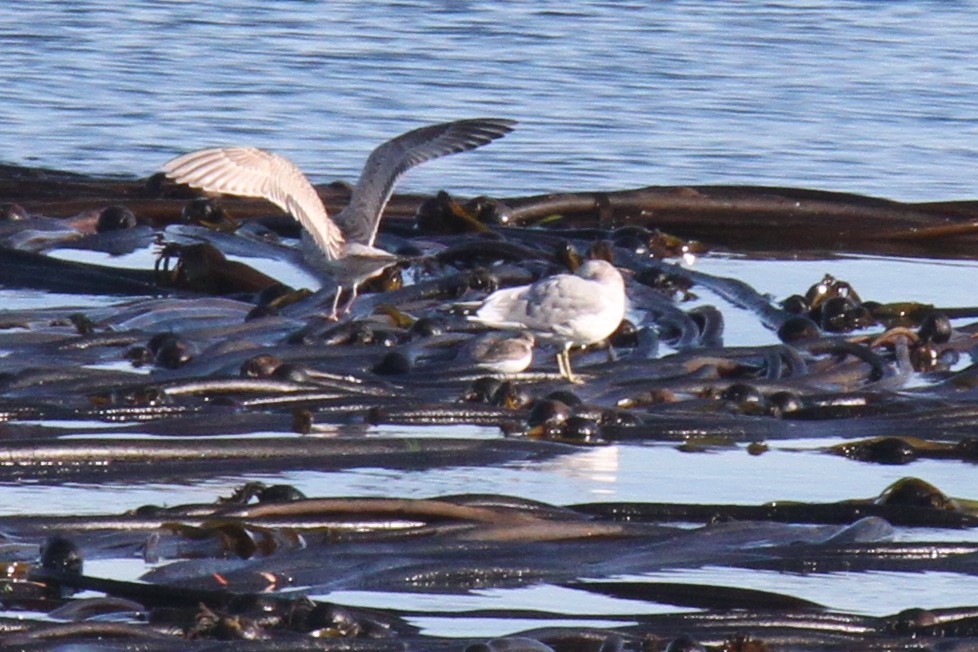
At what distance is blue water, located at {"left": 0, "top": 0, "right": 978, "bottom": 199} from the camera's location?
35.5ft

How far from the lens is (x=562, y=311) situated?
595cm

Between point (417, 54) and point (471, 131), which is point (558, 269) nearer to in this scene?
point (471, 131)

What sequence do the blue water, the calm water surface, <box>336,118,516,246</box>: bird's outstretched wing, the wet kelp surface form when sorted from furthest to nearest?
1. the blue water
2. the calm water surface
3. <box>336,118,516,246</box>: bird's outstretched wing
4. the wet kelp surface

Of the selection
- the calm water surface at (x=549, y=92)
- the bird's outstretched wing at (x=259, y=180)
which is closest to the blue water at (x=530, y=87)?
the calm water surface at (x=549, y=92)

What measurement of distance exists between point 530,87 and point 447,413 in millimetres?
8068

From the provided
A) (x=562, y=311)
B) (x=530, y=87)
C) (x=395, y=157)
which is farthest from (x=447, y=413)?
(x=530, y=87)

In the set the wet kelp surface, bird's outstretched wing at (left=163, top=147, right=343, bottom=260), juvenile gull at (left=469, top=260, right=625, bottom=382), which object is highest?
bird's outstretched wing at (left=163, top=147, right=343, bottom=260)

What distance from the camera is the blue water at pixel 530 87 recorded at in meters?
10.8

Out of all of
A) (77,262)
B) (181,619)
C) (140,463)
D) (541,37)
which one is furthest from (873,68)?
(181,619)

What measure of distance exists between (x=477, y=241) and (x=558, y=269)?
1.19 ft

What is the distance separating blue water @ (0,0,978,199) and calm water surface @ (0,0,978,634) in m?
0.03

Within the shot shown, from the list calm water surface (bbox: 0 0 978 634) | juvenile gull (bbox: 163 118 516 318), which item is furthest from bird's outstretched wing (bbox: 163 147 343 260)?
calm water surface (bbox: 0 0 978 634)

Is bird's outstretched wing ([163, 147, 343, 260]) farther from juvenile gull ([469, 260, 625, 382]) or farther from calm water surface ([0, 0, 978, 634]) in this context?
juvenile gull ([469, 260, 625, 382])

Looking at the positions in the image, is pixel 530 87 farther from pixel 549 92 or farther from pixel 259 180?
pixel 259 180
